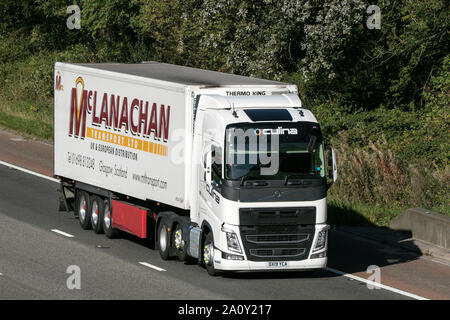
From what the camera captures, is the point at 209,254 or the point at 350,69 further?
the point at 350,69

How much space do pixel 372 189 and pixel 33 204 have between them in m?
8.91

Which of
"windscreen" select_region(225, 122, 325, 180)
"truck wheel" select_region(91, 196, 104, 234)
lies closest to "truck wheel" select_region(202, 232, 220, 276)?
"windscreen" select_region(225, 122, 325, 180)

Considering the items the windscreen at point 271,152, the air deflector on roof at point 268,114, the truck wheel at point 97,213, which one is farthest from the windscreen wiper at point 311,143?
the truck wheel at point 97,213

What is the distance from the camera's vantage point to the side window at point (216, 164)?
60.7 ft

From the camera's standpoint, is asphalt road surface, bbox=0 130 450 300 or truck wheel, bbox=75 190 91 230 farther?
truck wheel, bbox=75 190 91 230

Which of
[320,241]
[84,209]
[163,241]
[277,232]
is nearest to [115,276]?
[163,241]

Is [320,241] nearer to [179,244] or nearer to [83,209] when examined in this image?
[179,244]

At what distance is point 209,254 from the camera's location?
18969 mm

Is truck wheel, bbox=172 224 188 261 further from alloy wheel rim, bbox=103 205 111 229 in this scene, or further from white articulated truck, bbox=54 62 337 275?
alloy wheel rim, bbox=103 205 111 229

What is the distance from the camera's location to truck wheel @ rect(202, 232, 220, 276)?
18.9 metres

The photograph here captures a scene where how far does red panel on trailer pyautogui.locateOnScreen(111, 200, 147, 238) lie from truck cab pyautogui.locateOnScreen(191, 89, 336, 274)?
279 centimetres

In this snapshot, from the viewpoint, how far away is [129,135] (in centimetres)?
2170

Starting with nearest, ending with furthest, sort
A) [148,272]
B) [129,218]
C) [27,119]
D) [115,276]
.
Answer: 1. [115,276]
2. [148,272]
3. [129,218]
4. [27,119]

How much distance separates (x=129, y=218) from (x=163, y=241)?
141 centimetres
